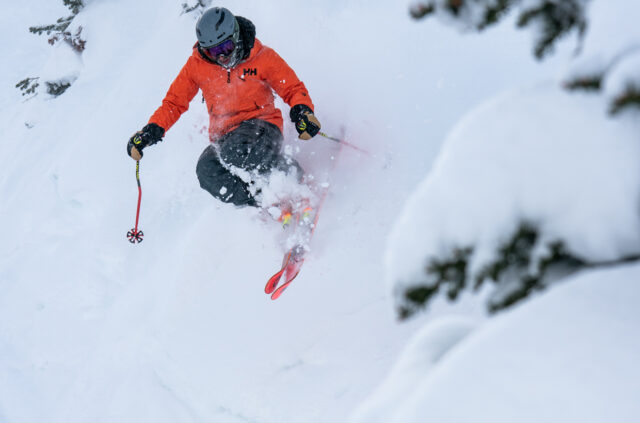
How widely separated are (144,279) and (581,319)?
4.94 metres

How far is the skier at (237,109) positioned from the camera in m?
4.04

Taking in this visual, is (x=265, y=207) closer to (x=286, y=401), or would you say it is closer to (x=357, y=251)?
(x=357, y=251)

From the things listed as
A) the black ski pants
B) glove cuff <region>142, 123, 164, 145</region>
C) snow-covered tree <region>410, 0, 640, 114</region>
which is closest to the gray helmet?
the black ski pants

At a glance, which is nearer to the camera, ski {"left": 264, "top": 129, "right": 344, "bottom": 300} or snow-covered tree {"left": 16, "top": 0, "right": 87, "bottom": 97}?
ski {"left": 264, "top": 129, "right": 344, "bottom": 300}

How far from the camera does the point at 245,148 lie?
13.3ft

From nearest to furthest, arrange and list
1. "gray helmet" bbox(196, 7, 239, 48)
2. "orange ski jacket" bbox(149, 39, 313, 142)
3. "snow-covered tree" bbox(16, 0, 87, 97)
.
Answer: "gray helmet" bbox(196, 7, 239, 48) → "orange ski jacket" bbox(149, 39, 313, 142) → "snow-covered tree" bbox(16, 0, 87, 97)

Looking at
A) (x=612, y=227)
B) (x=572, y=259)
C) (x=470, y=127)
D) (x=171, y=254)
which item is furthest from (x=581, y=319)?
(x=171, y=254)

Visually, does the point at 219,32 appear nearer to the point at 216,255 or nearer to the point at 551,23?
the point at 216,255

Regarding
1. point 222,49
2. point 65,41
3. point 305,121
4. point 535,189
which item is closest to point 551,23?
point 535,189

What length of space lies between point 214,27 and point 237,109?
2.75ft

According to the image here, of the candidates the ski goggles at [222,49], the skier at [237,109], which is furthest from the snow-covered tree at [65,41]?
the ski goggles at [222,49]

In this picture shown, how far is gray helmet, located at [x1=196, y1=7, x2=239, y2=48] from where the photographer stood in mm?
3781

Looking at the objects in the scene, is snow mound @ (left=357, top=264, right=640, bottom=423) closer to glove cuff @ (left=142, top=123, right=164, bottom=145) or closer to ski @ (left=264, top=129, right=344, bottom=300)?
ski @ (left=264, top=129, right=344, bottom=300)

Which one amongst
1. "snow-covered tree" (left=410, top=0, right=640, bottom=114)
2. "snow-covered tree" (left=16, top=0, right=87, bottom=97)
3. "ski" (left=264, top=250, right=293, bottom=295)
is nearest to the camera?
"snow-covered tree" (left=410, top=0, right=640, bottom=114)
